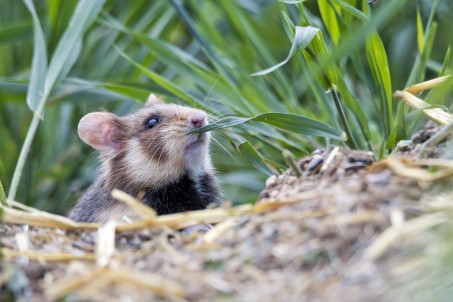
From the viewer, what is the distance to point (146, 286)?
2.57 metres

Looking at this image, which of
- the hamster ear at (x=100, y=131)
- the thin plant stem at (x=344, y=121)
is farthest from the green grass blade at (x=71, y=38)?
the thin plant stem at (x=344, y=121)

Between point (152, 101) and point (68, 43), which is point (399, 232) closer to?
point (68, 43)

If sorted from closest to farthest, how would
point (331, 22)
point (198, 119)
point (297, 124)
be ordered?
point (297, 124) < point (331, 22) < point (198, 119)

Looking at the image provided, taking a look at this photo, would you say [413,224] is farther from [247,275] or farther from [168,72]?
[168,72]

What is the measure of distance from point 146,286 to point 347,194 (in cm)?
80

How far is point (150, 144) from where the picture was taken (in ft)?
16.7

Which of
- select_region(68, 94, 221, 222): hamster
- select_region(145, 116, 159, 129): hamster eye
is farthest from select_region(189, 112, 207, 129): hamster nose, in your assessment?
select_region(145, 116, 159, 129): hamster eye

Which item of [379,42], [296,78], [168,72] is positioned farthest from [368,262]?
[168,72]

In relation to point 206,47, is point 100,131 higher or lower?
lower

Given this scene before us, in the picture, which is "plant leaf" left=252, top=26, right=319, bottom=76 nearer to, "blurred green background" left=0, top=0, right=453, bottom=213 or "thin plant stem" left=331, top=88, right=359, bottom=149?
"blurred green background" left=0, top=0, right=453, bottom=213

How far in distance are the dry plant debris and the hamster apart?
4.82 ft

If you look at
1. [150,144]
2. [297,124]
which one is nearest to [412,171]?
[297,124]

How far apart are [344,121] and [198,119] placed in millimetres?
954

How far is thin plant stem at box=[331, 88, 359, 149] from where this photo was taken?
160 inches
